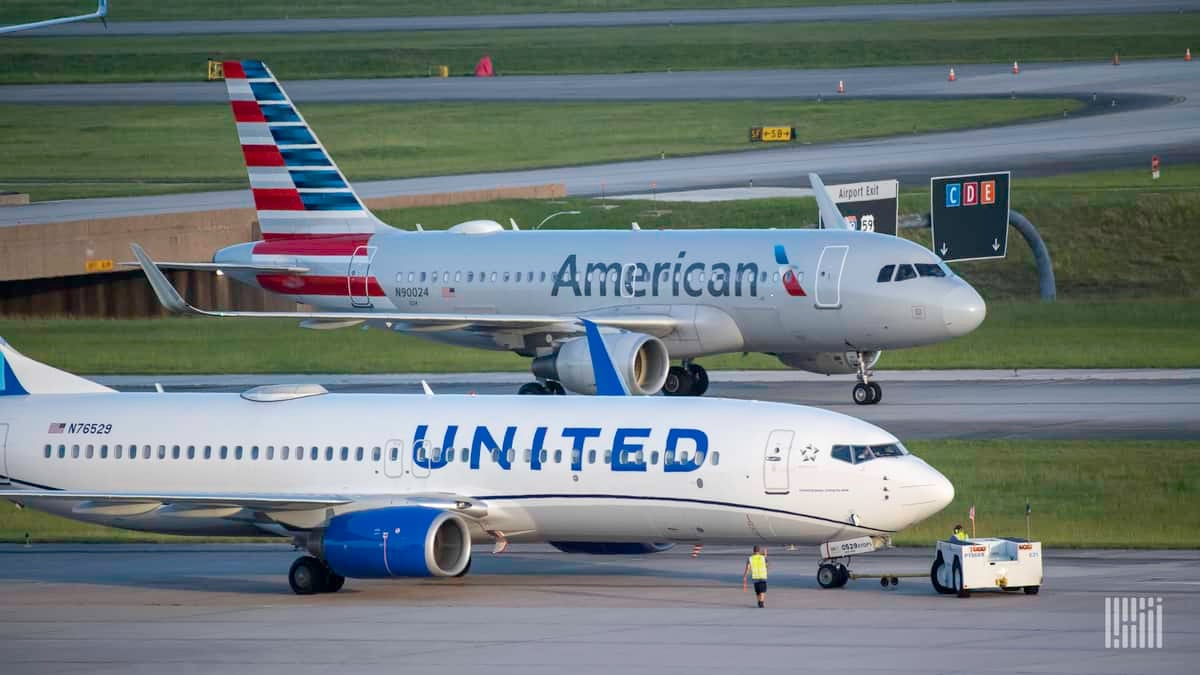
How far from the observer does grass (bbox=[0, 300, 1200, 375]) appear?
6494cm

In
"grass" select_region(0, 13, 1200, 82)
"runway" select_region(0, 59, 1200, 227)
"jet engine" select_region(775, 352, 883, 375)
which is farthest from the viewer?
"grass" select_region(0, 13, 1200, 82)

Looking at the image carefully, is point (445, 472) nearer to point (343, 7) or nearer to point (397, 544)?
point (397, 544)

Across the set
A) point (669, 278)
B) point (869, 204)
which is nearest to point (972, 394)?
point (669, 278)

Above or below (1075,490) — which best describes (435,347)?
above

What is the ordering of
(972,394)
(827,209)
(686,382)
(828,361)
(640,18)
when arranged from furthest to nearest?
(640,18), (827,209), (686,382), (828,361), (972,394)

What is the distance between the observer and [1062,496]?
43.7 m

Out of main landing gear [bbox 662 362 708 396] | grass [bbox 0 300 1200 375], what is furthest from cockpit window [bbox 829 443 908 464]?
grass [bbox 0 300 1200 375]

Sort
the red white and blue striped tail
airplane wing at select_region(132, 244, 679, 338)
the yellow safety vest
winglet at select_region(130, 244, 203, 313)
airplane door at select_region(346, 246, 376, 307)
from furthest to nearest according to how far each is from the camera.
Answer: the red white and blue striped tail, airplane door at select_region(346, 246, 376, 307), airplane wing at select_region(132, 244, 679, 338), winglet at select_region(130, 244, 203, 313), the yellow safety vest

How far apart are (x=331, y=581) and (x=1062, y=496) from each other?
53.2 feet

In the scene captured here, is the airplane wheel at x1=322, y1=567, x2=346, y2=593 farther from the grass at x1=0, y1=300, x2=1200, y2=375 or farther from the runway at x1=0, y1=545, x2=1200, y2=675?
the grass at x1=0, y1=300, x2=1200, y2=375

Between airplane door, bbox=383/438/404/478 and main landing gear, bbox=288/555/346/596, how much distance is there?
192cm

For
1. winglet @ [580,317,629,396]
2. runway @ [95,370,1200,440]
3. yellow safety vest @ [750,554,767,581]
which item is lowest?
yellow safety vest @ [750,554,767,581]

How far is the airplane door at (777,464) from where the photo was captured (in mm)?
33719

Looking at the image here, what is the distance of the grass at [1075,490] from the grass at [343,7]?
124 metres
